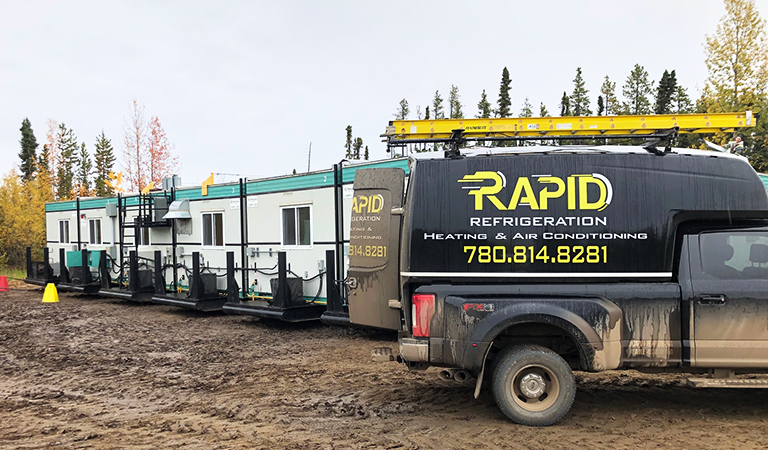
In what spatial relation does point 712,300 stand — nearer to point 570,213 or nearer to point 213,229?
point 570,213

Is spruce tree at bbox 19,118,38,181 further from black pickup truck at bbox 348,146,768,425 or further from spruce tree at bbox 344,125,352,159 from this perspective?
black pickup truck at bbox 348,146,768,425

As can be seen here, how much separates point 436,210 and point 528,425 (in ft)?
7.02

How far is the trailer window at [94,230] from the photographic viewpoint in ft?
63.5

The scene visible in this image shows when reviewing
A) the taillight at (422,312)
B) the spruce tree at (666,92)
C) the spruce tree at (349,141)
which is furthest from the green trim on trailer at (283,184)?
the spruce tree at (349,141)

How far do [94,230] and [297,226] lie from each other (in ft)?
34.3

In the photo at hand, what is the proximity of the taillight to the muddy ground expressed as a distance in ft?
3.00

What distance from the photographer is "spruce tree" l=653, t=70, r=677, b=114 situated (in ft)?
162

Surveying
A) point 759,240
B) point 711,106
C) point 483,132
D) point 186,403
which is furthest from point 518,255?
point 711,106

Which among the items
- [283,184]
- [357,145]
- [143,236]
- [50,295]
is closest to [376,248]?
[283,184]

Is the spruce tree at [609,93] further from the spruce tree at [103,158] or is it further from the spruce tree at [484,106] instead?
the spruce tree at [103,158]

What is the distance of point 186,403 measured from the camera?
6.71m

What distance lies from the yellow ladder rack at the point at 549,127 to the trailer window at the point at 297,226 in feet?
18.8

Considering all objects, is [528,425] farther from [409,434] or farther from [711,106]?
[711,106]

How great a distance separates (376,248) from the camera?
6.37 m
